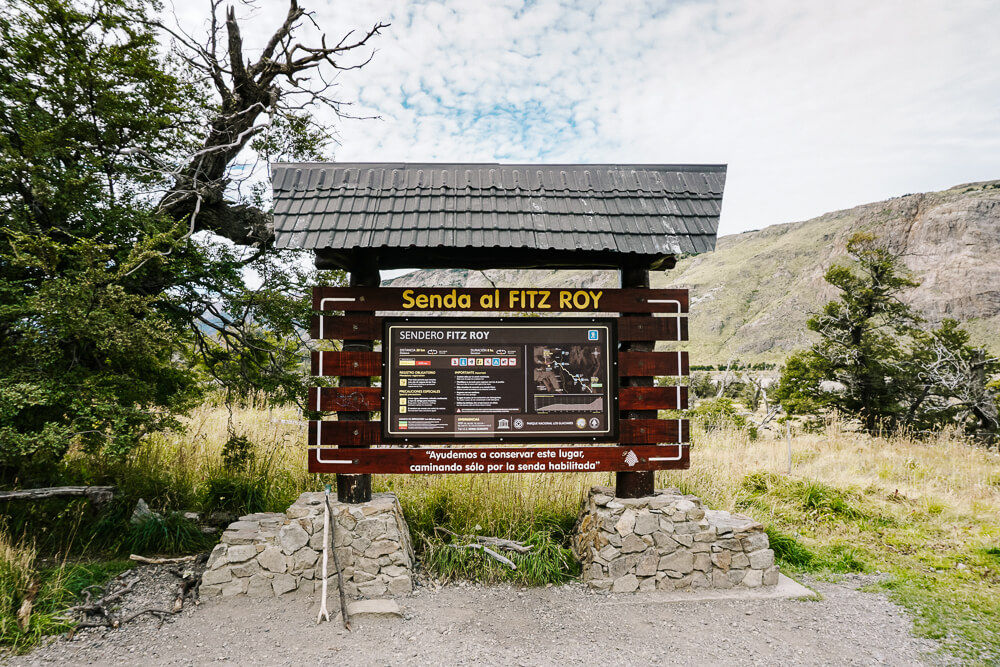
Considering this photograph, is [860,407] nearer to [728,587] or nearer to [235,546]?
[728,587]

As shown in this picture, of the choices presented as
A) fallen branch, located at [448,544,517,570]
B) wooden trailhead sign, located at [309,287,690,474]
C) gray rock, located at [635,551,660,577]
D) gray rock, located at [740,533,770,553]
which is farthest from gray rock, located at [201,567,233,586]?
gray rock, located at [740,533,770,553]

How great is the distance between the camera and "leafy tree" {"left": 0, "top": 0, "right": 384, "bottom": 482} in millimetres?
4719

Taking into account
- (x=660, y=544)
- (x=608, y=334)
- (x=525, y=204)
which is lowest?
(x=660, y=544)

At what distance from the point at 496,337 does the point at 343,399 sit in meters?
1.57

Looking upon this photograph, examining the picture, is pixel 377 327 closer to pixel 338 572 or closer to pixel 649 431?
pixel 338 572

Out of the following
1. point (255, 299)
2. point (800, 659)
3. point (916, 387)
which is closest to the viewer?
point (800, 659)

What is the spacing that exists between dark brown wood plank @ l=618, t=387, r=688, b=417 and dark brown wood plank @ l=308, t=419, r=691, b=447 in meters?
0.14

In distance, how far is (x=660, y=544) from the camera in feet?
17.0

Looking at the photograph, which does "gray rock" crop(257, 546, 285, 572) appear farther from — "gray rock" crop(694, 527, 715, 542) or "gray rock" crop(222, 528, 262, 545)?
"gray rock" crop(694, 527, 715, 542)

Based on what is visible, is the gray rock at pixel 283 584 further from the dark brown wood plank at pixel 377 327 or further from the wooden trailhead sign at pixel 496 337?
the dark brown wood plank at pixel 377 327

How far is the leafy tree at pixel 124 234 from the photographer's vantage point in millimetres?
4719

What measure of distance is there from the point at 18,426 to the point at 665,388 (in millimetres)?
6024

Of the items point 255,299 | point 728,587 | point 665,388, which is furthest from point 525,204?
point 728,587

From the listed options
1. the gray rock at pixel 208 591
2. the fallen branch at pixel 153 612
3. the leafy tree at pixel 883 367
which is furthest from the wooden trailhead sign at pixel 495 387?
the leafy tree at pixel 883 367
